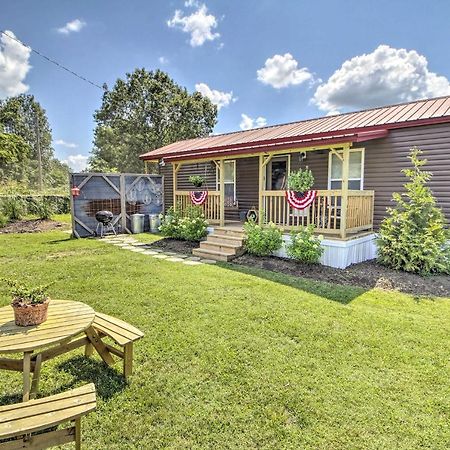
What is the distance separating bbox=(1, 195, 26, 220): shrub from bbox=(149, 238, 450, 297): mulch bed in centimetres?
1098

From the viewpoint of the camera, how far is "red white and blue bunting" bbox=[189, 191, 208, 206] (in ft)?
29.8

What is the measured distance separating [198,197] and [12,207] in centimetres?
901

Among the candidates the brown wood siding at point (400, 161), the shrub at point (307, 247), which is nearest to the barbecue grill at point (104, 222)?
the shrub at point (307, 247)

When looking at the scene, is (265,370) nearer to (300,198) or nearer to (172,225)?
(300,198)

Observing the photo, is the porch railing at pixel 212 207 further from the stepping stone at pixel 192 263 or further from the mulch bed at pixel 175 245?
the stepping stone at pixel 192 263

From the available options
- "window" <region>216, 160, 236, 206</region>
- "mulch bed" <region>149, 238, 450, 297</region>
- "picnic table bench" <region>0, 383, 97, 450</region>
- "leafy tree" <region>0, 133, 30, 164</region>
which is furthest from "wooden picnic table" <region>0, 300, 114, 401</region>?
"leafy tree" <region>0, 133, 30, 164</region>

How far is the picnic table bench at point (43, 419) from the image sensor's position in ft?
5.33

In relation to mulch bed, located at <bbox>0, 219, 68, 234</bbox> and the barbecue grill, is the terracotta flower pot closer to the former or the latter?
the barbecue grill

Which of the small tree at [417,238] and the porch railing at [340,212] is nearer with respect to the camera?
the small tree at [417,238]

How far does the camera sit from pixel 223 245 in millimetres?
7605

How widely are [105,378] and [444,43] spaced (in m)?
14.8

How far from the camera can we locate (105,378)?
2680 mm

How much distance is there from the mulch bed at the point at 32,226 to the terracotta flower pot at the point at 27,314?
10642mm

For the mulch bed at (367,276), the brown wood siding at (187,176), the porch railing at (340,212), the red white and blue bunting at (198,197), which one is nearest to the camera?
the mulch bed at (367,276)
